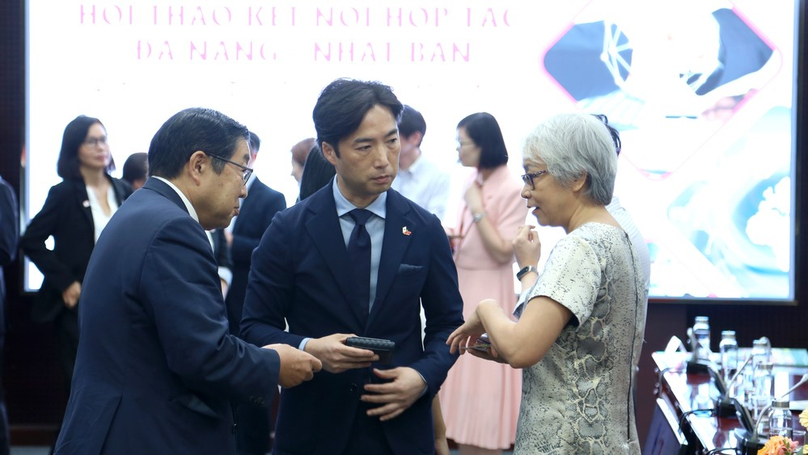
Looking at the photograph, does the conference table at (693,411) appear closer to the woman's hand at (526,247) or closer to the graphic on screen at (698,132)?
the woman's hand at (526,247)

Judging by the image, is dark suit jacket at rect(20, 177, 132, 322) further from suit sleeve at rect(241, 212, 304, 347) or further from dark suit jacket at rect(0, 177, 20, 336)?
suit sleeve at rect(241, 212, 304, 347)

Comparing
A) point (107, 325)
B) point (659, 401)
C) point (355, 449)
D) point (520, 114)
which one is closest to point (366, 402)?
point (355, 449)

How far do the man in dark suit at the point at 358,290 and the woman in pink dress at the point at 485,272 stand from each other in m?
1.89

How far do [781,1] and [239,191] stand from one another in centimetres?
377

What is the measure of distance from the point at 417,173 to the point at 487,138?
505mm

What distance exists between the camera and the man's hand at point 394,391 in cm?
213

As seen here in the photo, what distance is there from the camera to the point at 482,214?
4145 mm

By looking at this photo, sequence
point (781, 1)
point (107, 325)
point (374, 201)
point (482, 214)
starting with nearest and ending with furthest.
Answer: point (107, 325), point (374, 201), point (482, 214), point (781, 1)

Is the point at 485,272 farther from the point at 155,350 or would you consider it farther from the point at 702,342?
the point at 155,350

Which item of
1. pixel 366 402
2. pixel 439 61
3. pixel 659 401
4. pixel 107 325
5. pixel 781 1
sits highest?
pixel 781 1

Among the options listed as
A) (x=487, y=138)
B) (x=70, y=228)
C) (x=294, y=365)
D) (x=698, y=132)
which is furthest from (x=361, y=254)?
(x=698, y=132)

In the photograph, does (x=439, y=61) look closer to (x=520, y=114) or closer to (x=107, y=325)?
(x=520, y=114)

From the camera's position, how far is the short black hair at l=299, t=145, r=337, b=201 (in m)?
2.69

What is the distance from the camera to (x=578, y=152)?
1954mm
